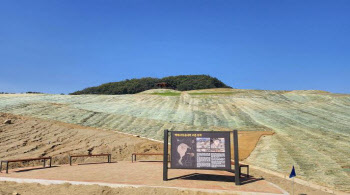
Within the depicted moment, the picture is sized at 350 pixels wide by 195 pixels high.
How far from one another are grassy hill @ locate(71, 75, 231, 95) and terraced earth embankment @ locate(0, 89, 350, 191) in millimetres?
54835

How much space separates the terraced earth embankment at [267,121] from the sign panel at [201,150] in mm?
5350

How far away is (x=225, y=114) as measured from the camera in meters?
32.2

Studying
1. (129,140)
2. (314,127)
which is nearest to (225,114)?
(314,127)

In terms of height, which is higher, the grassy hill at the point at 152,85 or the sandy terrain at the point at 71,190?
the grassy hill at the point at 152,85

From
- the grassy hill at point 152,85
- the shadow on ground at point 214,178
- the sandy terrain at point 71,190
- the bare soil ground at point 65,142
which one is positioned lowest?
the shadow on ground at point 214,178

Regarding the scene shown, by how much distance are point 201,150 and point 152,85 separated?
9199 cm

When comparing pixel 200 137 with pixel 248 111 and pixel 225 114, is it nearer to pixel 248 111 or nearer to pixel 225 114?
pixel 225 114

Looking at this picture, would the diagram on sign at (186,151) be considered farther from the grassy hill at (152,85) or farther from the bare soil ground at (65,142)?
the grassy hill at (152,85)

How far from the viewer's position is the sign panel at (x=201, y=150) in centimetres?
1219

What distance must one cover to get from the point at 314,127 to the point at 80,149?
20797mm

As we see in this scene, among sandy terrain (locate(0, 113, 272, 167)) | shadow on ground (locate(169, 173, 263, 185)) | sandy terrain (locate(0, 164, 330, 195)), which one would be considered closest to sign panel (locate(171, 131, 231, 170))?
shadow on ground (locate(169, 173, 263, 185))

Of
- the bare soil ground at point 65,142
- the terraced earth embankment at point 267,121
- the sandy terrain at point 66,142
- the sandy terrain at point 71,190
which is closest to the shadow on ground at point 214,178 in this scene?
the bare soil ground at point 65,142

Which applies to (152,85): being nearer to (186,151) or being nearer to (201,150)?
(186,151)

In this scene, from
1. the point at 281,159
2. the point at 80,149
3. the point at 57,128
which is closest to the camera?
the point at 281,159
